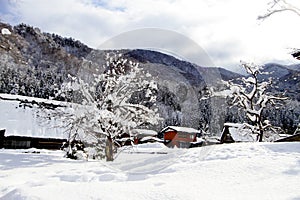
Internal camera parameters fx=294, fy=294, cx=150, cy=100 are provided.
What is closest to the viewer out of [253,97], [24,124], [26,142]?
[253,97]

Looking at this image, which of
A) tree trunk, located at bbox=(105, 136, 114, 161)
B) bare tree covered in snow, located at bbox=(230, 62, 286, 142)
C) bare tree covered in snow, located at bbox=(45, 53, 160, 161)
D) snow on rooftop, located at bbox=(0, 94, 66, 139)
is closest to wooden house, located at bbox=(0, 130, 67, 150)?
snow on rooftop, located at bbox=(0, 94, 66, 139)

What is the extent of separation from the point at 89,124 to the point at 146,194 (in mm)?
11349

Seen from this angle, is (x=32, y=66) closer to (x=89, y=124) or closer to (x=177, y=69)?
(x=89, y=124)

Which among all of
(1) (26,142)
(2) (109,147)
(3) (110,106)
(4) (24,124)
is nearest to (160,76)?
(3) (110,106)

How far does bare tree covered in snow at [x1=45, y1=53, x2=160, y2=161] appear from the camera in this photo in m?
15.7

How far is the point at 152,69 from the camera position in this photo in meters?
16.8

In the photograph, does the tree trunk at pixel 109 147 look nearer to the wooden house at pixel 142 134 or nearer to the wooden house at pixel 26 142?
the wooden house at pixel 142 134

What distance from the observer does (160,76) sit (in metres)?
16.3

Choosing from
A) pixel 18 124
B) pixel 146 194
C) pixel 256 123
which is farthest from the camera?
pixel 18 124

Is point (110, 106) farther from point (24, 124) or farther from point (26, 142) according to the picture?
point (26, 142)

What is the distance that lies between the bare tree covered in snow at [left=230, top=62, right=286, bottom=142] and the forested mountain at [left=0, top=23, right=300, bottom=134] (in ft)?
4.14

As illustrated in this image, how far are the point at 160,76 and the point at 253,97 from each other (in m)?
10.8

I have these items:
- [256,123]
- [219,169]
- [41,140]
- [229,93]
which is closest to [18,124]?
[41,140]

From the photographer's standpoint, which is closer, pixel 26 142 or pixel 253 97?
pixel 253 97
